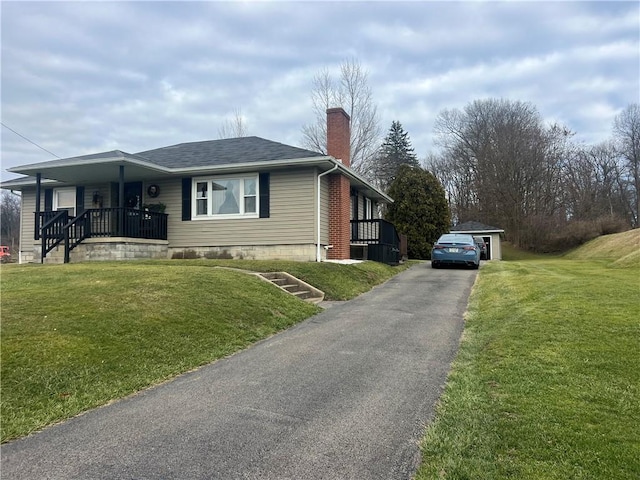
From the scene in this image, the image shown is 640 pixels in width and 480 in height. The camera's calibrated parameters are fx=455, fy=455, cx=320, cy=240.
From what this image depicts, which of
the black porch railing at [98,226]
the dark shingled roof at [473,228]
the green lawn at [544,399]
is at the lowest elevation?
the green lawn at [544,399]

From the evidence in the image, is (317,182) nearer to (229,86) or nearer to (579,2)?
(579,2)

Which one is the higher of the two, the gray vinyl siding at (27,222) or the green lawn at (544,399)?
the gray vinyl siding at (27,222)

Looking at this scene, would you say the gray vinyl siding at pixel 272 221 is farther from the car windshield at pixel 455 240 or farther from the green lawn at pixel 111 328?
the car windshield at pixel 455 240

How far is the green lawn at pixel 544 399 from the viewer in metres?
2.78

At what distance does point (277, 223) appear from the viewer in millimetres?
14281

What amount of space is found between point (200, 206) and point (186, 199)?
0.53 meters

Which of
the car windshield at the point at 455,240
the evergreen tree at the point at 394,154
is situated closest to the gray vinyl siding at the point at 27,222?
the car windshield at the point at 455,240

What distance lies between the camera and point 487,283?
39.7 ft

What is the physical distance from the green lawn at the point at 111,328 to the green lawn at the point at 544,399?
9.79 feet

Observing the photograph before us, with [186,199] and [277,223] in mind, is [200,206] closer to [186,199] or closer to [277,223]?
[186,199]

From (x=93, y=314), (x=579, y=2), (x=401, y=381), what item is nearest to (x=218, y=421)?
(x=401, y=381)

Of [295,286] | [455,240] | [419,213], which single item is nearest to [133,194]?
[295,286]

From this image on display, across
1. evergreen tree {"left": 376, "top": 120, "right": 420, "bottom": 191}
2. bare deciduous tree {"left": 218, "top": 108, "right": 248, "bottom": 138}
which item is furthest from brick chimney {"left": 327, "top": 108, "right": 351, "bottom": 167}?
evergreen tree {"left": 376, "top": 120, "right": 420, "bottom": 191}

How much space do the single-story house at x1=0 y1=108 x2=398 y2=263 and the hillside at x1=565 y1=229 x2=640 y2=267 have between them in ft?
56.0
